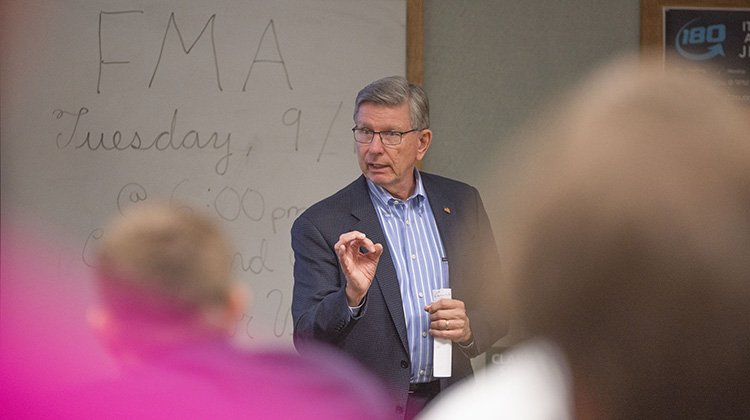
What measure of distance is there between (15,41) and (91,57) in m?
0.25

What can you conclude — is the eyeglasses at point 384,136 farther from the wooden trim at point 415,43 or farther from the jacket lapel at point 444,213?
the wooden trim at point 415,43

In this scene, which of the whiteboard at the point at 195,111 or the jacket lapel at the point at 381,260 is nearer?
the jacket lapel at the point at 381,260

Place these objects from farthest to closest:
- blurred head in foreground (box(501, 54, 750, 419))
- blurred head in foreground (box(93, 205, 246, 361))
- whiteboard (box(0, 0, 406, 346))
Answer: whiteboard (box(0, 0, 406, 346)) → blurred head in foreground (box(93, 205, 246, 361)) → blurred head in foreground (box(501, 54, 750, 419))

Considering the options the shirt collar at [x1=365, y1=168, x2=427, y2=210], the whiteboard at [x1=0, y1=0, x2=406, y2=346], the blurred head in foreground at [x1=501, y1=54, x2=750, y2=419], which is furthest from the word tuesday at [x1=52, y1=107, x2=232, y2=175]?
the blurred head in foreground at [x1=501, y1=54, x2=750, y2=419]

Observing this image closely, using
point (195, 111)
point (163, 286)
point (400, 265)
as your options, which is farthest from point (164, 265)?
point (195, 111)

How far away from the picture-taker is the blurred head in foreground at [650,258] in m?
0.53

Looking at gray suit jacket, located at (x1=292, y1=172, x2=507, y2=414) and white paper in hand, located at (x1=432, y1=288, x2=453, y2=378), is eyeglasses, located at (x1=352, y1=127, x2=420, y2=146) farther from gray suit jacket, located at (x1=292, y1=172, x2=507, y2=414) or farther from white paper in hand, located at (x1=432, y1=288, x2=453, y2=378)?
white paper in hand, located at (x1=432, y1=288, x2=453, y2=378)

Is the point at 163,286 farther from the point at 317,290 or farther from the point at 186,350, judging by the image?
the point at 317,290

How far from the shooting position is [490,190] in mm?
3346

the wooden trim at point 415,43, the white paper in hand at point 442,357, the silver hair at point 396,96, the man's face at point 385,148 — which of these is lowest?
the white paper in hand at point 442,357

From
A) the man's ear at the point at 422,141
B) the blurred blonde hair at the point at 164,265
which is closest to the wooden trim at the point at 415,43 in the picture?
the man's ear at the point at 422,141

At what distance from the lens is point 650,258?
0.53 metres

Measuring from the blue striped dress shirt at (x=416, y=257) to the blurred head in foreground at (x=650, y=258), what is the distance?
1.62 m

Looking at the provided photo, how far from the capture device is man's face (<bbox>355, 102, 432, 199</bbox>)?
7.37ft
